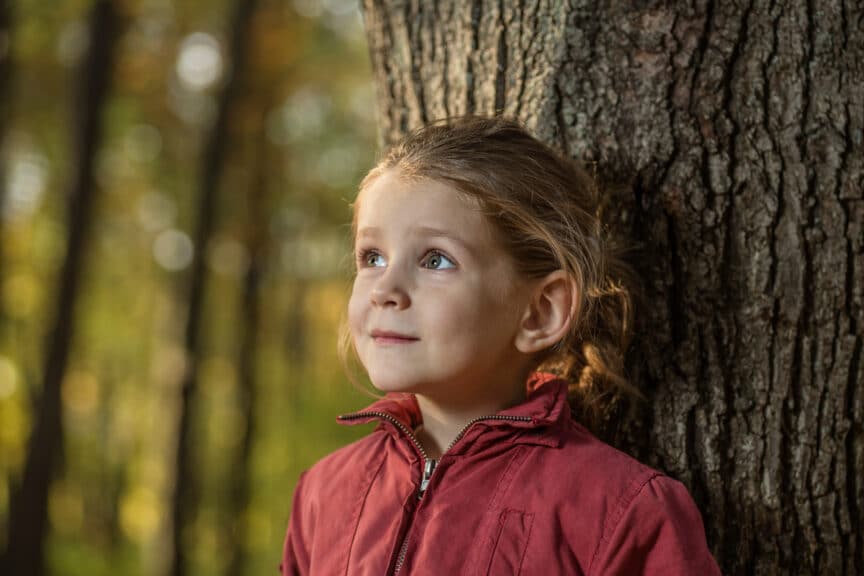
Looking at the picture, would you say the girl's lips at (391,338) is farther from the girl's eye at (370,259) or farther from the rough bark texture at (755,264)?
the rough bark texture at (755,264)

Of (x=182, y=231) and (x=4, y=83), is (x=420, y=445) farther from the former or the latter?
(x=182, y=231)

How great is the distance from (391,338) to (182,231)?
12.0 meters

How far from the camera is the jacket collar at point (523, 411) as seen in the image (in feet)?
6.53

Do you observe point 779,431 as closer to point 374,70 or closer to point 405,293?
point 405,293

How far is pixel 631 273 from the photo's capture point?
2.38 meters

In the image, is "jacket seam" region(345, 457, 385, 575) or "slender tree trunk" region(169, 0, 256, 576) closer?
"jacket seam" region(345, 457, 385, 575)

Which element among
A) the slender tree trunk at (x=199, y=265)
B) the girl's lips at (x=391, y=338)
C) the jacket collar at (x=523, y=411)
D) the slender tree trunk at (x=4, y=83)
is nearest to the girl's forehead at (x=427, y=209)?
the girl's lips at (x=391, y=338)

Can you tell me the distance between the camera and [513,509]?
192 cm

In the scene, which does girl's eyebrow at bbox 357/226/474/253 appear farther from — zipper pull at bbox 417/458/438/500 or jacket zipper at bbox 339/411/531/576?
zipper pull at bbox 417/458/438/500

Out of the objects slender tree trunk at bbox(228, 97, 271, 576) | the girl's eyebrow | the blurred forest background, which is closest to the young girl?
the girl's eyebrow

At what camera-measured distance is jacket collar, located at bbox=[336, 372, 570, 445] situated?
199 centimetres

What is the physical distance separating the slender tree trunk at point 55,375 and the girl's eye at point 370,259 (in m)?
6.74

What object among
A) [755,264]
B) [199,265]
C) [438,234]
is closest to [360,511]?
[438,234]

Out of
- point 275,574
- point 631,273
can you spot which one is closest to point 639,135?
point 631,273
